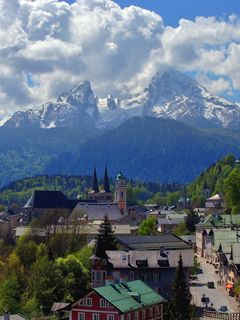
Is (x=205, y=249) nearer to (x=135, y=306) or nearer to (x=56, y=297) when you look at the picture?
(x=56, y=297)

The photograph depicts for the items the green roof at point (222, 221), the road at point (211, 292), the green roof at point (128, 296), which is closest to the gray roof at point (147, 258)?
the road at point (211, 292)

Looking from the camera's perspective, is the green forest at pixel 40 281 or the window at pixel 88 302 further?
the green forest at pixel 40 281

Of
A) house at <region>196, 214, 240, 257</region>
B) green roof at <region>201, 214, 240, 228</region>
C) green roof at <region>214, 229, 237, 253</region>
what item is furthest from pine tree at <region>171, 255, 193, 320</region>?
green roof at <region>201, 214, 240, 228</region>

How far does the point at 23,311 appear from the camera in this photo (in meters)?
86.4

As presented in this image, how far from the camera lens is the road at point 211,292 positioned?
87.4 meters

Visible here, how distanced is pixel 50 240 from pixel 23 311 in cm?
2913

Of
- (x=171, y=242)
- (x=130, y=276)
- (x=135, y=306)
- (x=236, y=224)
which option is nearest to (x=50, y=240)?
(x=171, y=242)

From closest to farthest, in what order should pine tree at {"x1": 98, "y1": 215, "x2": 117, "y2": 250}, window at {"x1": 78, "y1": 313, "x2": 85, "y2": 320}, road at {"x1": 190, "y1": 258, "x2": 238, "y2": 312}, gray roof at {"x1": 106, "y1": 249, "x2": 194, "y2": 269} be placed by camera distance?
window at {"x1": 78, "y1": 313, "x2": 85, "y2": 320}
road at {"x1": 190, "y1": 258, "x2": 238, "y2": 312}
gray roof at {"x1": 106, "y1": 249, "x2": 194, "y2": 269}
pine tree at {"x1": 98, "y1": 215, "x2": 117, "y2": 250}

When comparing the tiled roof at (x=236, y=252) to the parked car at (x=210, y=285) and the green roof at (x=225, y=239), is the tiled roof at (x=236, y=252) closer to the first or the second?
the parked car at (x=210, y=285)

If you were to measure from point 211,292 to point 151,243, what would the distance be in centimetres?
1302

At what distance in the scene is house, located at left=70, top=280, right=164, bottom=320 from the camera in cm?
7012

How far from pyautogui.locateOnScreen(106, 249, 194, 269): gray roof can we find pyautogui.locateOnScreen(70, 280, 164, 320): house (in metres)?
14.9

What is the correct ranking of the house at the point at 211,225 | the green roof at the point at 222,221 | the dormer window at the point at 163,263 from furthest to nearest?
1. the green roof at the point at 222,221
2. the house at the point at 211,225
3. the dormer window at the point at 163,263

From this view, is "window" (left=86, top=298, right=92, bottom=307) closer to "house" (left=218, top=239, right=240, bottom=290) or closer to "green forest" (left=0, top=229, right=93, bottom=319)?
→ "green forest" (left=0, top=229, right=93, bottom=319)
